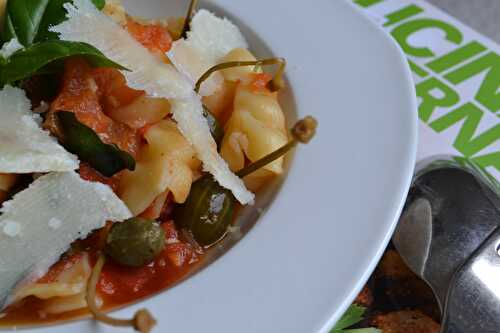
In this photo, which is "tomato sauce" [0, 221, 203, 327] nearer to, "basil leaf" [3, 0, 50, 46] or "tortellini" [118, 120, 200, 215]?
"tortellini" [118, 120, 200, 215]

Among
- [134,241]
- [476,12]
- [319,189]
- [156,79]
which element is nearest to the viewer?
[134,241]

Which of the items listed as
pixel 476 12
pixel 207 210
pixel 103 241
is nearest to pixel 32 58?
pixel 103 241

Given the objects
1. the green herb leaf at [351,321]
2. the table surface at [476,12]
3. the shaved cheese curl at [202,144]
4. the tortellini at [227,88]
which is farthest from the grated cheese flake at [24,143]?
the table surface at [476,12]

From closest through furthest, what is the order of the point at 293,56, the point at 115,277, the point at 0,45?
the point at 115,277, the point at 0,45, the point at 293,56

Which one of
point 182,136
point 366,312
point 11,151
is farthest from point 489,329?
point 11,151

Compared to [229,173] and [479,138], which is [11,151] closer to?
[229,173]

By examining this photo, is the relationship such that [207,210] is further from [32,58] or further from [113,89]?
[32,58]

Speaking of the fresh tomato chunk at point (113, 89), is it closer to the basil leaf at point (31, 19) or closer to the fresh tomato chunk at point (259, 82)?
the basil leaf at point (31, 19)
